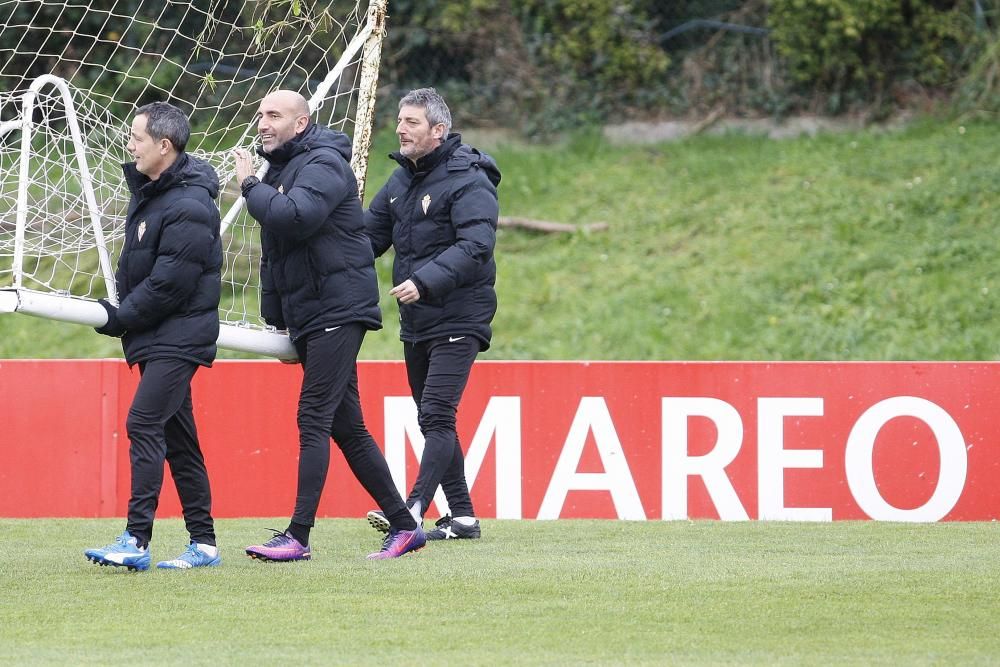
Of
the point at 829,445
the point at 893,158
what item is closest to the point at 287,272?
the point at 829,445

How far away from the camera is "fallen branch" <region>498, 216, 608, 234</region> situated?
14203mm

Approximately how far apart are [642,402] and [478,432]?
0.92 m

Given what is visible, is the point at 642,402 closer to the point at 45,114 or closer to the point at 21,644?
the point at 45,114

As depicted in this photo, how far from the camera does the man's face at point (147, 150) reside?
5.32 m

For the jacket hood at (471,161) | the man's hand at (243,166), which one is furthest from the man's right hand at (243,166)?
the jacket hood at (471,161)

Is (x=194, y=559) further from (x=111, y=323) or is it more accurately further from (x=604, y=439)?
(x=604, y=439)

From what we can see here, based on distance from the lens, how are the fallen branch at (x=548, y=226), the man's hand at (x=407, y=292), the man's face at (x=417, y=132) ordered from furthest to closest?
1. the fallen branch at (x=548, y=226)
2. the man's face at (x=417, y=132)
3. the man's hand at (x=407, y=292)

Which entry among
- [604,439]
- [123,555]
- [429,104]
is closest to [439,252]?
[429,104]

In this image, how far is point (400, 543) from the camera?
5902mm

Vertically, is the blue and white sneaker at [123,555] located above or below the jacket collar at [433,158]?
below

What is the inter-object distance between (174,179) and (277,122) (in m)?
0.48

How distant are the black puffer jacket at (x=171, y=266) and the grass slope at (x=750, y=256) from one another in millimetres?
6628

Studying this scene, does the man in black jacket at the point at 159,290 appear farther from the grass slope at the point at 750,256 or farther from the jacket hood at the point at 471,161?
the grass slope at the point at 750,256

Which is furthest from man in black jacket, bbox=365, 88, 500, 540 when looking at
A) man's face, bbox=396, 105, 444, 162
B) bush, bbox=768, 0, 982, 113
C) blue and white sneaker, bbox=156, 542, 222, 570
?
bush, bbox=768, 0, 982, 113
